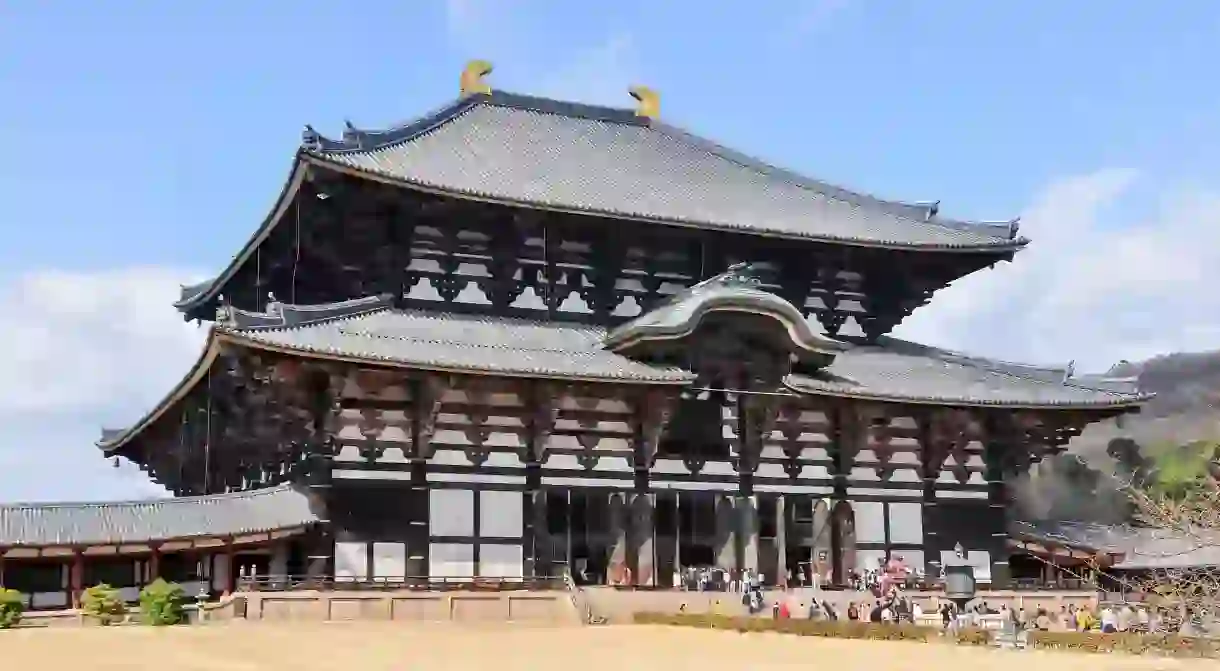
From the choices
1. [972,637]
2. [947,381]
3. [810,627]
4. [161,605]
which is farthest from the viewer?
[947,381]

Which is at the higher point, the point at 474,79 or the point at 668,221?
the point at 474,79

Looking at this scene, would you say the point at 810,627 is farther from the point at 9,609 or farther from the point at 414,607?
the point at 9,609

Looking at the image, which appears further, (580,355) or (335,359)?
(580,355)

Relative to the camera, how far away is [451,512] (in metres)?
Answer: 32.8

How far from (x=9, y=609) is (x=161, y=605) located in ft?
10.3

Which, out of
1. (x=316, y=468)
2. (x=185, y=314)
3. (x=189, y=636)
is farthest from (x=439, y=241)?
(x=185, y=314)

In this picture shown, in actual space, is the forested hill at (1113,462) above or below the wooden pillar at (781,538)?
above

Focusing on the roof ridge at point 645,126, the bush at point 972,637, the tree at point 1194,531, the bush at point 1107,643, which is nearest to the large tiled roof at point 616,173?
the roof ridge at point 645,126

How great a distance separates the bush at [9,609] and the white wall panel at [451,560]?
915 centimetres

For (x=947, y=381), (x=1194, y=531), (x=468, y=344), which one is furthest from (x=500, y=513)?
(x=1194, y=531)

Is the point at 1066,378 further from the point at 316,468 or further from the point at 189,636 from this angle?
the point at 189,636

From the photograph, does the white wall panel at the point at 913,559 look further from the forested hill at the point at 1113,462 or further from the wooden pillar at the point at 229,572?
the wooden pillar at the point at 229,572

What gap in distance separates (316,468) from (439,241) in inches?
304

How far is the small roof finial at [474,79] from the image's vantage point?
142 ft
